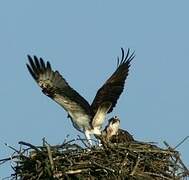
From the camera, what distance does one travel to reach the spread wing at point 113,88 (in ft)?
60.2

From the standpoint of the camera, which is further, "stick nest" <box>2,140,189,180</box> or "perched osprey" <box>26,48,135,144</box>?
"perched osprey" <box>26,48,135,144</box>

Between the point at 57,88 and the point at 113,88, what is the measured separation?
2.63ft

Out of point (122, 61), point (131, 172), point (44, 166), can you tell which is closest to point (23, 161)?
point (44, 166)

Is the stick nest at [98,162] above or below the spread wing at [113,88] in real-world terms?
below

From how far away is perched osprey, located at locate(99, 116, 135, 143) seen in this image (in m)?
17.7

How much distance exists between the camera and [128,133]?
1817cm

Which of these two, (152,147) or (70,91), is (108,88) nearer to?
(70,91)

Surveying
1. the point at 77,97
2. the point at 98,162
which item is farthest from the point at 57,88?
the point at 98,162

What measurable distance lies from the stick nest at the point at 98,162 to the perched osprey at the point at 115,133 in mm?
657

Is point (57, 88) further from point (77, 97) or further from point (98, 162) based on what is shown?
point (98, 162)

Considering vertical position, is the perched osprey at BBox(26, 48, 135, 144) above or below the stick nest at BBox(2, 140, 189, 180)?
above

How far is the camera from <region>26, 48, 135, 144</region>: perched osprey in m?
18.3

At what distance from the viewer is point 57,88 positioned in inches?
729

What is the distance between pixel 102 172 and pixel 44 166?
74 cm
